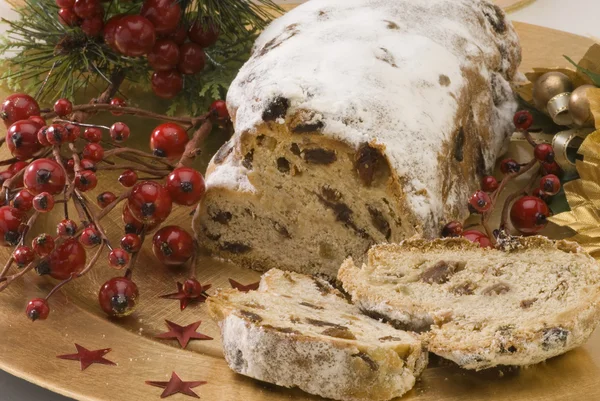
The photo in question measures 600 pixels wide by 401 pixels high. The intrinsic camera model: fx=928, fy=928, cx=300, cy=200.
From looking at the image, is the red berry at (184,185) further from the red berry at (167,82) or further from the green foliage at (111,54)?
the red berry at (167,82)

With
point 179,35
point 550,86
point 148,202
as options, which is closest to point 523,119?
point 550,86

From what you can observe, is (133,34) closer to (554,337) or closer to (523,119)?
(523,119)

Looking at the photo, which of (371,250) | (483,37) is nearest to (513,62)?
(483,37)

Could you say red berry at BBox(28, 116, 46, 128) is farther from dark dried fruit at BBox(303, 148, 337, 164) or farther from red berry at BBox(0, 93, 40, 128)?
dark dried fruit at BBox(303, 148, 337, 164)

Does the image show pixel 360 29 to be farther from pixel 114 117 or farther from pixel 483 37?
pixel 114 117

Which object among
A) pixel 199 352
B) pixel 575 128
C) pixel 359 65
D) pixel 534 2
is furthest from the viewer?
pixel 534 2

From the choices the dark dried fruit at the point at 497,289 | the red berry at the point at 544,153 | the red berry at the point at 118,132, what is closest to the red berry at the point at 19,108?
the red berry at the point at 118,132
